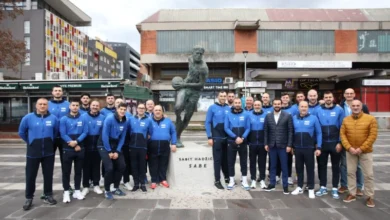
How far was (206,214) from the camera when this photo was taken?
16.1ft

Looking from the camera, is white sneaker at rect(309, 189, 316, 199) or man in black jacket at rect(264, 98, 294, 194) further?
man in black jacket at rect(264, 98, 294, 194)

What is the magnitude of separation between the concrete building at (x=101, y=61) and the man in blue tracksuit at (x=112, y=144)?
68.9m

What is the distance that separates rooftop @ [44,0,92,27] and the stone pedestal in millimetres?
56517

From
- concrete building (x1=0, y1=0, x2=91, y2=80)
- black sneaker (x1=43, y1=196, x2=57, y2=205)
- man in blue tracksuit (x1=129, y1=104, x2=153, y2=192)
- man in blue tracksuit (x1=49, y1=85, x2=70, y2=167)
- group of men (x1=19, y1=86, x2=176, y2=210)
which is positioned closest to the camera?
group of men (x1=19, y1=86, x2=176, y2=210)

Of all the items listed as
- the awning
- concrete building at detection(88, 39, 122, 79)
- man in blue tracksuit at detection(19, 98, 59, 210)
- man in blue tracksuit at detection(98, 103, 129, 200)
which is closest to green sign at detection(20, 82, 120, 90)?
the awning

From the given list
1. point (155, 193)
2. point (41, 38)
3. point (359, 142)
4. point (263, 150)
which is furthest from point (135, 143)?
point (41, 38)

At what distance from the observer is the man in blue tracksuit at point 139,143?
6.15 meters

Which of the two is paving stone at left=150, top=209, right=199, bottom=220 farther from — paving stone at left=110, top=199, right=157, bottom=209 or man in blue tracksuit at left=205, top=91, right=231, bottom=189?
man in blue tracksuit at left=205, top=91, right=231, bottom=189

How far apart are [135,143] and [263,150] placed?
268cm

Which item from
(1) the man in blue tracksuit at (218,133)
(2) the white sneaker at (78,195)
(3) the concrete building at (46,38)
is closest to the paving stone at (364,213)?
(1) the man in blue tracksuit at (218,133)

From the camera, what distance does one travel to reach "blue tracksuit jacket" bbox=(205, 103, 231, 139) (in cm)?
645

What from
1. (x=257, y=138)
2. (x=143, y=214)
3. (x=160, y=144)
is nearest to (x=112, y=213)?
(x=143, y=214)

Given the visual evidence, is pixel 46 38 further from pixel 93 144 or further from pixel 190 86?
pixel 93 144

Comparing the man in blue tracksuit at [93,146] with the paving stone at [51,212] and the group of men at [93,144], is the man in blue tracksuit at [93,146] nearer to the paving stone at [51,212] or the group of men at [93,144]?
the group of men at [93,144]
